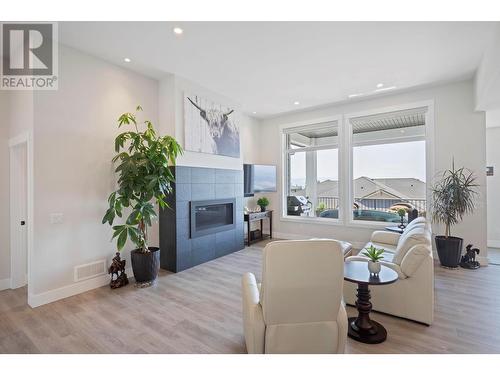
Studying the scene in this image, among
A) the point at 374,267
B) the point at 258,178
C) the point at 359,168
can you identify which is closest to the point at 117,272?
the point at 374,267

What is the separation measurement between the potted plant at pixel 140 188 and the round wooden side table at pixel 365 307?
8.55 feet

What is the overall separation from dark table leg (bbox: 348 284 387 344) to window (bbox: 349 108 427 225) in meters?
3.31

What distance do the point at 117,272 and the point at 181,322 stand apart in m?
1.51

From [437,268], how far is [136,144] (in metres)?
5.19

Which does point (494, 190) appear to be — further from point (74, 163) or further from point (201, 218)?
point (74, 163)

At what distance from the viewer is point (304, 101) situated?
18.1 ft

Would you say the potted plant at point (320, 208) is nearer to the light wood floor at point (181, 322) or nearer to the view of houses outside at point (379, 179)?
the view of houses outside at point (379, 179)

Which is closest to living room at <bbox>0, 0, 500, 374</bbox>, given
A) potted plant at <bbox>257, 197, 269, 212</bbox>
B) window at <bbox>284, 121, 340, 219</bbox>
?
window at <bbox>284, 121, 340, 219</bbox>

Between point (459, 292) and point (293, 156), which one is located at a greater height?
point (293, 156)

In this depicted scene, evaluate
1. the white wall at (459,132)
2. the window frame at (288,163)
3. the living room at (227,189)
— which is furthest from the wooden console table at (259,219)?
the white wall at (459,132)

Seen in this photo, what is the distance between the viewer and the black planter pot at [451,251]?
4.11 meters

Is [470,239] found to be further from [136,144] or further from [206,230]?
[136,144]

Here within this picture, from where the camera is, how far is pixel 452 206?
4.13m
